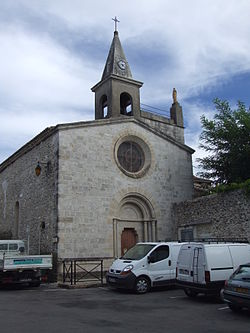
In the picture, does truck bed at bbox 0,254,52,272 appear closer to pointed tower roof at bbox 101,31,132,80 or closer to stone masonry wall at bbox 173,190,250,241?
stone masonry wall at bbox 173,190,250,241

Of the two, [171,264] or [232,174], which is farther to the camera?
[232,174]

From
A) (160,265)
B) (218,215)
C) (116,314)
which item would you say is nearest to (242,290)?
(116,314)

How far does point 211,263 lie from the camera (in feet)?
31.2

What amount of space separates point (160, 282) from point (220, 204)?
5679mm


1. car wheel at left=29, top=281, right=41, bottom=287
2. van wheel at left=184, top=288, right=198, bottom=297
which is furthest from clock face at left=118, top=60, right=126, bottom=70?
van wheel at left=184, top=288, right=198, bottom=297

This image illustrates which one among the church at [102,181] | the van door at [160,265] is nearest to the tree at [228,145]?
the church at [102,181]

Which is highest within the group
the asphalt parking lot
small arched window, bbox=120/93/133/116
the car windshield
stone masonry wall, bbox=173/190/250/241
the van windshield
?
small arched window, bbox=120/93/133/116

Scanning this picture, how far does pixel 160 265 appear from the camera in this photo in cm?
1188

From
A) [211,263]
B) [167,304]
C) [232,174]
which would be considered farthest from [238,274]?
[232,174]

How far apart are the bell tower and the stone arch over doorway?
4.96 m

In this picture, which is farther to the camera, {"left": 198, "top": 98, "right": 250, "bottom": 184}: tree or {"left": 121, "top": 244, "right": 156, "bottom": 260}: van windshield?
{"left": 198, "top": 98, "right": 250, "bottom": 184}: tree

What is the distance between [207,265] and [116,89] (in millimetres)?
13508

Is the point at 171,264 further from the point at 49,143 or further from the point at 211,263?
the point at 49,143

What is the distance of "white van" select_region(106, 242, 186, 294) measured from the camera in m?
11.2
